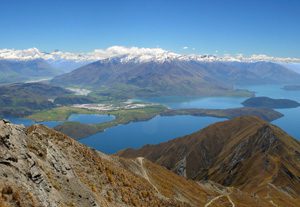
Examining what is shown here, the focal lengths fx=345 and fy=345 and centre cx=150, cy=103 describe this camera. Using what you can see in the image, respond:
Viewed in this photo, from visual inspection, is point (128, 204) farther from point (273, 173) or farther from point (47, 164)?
point (273, 173)

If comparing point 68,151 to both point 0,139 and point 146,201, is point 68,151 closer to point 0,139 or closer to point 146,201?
point 146,201

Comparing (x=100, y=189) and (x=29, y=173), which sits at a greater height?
(x=29, y=173)

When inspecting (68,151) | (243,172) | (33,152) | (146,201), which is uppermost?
(33,152)

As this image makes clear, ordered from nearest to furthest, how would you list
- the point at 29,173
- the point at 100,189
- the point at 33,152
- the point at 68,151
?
the point at 29,173, the point at 33,152, the point at 100,189, the point at 68,151

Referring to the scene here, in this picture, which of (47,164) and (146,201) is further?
(146,201)

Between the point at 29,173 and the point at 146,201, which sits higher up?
the point at 29,173

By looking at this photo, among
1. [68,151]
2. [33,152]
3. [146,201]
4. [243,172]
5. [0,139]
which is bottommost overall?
[243,172]

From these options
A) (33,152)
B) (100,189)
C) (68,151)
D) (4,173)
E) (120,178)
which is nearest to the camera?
(4,173)

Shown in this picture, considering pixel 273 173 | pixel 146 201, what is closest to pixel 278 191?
pixel 273 173

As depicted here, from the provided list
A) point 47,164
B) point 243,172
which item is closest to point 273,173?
point 243,172
